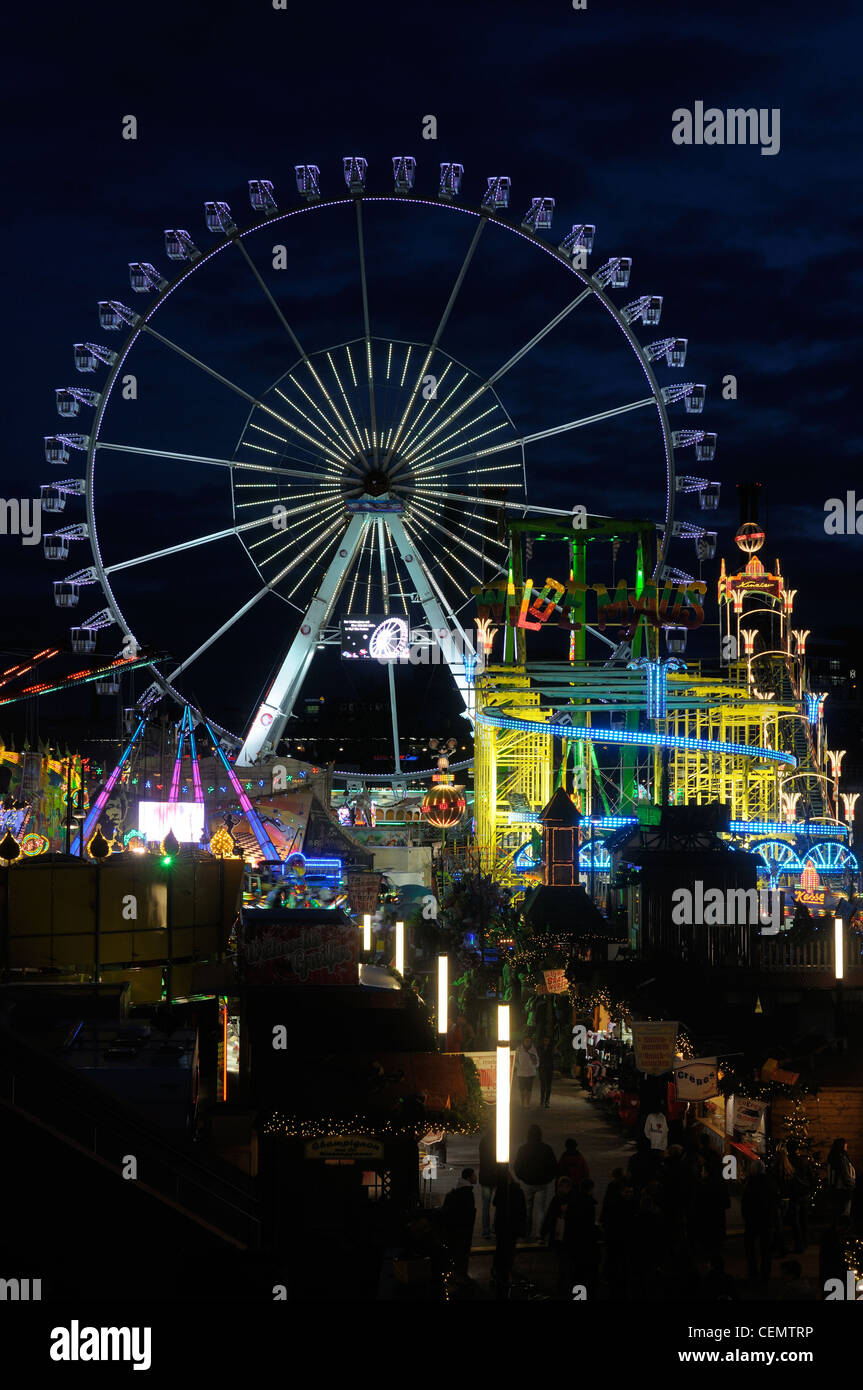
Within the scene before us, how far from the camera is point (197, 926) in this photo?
22.1 m

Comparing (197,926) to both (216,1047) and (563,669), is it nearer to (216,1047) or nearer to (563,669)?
(216,1047)

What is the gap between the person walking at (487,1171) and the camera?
1325cm

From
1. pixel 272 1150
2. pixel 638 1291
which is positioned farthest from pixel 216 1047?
pixel 638 1291

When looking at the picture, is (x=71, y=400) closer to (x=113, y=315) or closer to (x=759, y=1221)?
(x=113, y=315)

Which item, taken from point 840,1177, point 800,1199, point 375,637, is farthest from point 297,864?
point 800,1199

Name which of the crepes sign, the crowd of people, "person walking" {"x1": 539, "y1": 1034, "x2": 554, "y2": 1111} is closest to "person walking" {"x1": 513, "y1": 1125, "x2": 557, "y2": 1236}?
the crowd of people

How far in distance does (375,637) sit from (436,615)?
4238mm

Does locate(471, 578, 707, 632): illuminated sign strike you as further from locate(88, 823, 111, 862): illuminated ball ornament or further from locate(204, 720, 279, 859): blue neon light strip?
locate(88, 823, 111, 862): illuminated ball ornament

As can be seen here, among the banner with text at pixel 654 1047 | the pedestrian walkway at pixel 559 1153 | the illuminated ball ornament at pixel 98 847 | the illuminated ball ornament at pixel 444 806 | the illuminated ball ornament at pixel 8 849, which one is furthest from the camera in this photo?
the illuminated ball ornament at pixel 444 806

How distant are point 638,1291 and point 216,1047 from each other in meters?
9.86

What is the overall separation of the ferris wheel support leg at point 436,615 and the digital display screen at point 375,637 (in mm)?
1399

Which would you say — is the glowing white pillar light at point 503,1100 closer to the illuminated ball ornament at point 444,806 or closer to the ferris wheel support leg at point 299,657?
the ferris wheel support leg at point 299,657

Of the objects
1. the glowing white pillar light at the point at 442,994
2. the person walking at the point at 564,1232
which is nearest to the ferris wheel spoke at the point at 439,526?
the glowing white pillar light at the point at 442,994

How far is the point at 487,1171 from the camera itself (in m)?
13.5
